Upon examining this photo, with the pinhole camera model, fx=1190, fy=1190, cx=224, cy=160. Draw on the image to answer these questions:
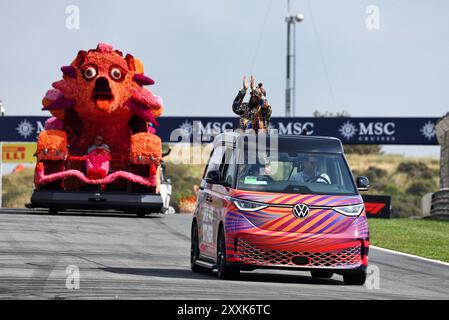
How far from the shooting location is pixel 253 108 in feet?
65.2

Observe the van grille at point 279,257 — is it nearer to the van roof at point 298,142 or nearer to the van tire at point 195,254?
the van roof at point 298,142

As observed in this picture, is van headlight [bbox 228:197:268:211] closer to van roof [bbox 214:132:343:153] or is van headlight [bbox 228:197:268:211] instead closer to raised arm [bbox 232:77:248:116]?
van roof [bbox 214:132:343:153]

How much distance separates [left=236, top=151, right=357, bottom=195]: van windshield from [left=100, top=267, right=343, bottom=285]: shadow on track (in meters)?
1.18

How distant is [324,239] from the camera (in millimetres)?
14430

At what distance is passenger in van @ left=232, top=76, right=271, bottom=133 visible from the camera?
19.9 meters

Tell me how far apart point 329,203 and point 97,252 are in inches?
229

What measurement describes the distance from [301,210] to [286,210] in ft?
0.61

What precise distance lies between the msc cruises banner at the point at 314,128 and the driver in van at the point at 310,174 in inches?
1580

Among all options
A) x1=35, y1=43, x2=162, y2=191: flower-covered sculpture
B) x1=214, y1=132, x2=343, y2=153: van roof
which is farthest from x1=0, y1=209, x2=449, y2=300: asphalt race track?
x1=35, y1=43, x2=162, y2=191: flower-covered sculpture

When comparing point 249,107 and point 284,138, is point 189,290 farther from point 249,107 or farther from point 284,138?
point 249,107

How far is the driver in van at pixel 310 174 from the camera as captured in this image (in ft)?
50.1

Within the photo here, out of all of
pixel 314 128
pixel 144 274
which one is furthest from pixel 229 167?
pixel 314 128

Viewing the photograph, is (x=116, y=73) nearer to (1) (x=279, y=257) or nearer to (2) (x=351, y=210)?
(2) (x=351, y=210)
